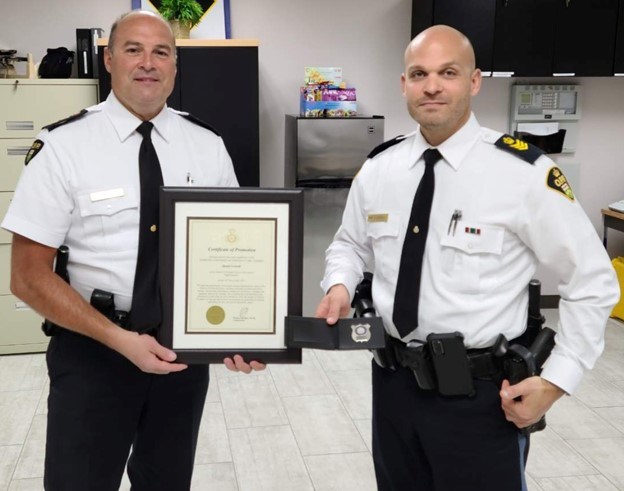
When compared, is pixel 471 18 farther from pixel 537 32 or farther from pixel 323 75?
pixel 323 75

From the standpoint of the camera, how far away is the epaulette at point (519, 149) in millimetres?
1687

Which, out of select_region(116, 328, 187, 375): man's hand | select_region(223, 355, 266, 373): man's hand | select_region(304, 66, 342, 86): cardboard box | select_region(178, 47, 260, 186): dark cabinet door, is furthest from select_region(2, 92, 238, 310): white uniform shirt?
select_region(304, 66, 342, 86): cardboard box

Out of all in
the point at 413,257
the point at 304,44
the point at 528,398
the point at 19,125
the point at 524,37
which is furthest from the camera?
the point at 304,44

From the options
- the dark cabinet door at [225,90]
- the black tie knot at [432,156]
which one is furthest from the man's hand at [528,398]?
the dark cabinet door at [225,90]

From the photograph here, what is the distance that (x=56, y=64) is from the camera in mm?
4348

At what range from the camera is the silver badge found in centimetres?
167

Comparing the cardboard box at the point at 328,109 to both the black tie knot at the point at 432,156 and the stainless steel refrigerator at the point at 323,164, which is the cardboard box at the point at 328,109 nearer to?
the stainless steel refrigerator at the point at 323,164

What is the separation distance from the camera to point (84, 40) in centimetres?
440

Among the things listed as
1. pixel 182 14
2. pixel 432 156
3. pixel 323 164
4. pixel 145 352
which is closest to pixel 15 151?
pixel 182 14

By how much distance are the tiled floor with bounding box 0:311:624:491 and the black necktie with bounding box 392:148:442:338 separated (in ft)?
4.63

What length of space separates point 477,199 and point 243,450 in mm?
1932

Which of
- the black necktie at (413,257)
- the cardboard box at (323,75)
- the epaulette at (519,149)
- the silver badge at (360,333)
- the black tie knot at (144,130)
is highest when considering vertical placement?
the cardboard box at (323,75)

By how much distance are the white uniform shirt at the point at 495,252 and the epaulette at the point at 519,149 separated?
12mm

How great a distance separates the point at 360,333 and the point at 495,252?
0.36 m
